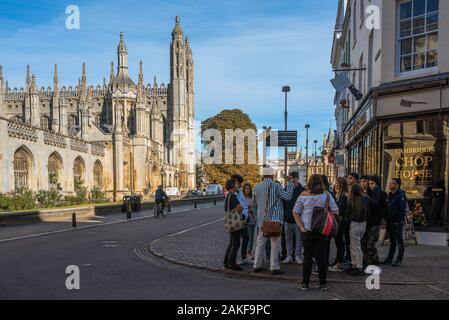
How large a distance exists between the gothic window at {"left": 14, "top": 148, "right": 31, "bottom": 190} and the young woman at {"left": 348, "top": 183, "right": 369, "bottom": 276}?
2747 centimetres

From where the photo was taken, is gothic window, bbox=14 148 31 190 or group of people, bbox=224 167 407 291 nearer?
group of people, bbox=224 167 407 291

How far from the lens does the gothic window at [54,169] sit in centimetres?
3484

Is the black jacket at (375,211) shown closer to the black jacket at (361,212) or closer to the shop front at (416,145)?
the black jacket at (361,212)

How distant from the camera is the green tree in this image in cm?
5816

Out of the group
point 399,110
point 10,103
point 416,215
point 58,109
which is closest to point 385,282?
point 416,215

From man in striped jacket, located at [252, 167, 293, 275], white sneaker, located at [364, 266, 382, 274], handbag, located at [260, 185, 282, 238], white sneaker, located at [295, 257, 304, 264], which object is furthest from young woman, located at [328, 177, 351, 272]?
handbag, located at [260, 185, 282, 238]

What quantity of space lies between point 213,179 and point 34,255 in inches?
1961

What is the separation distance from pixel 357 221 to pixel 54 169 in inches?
1291

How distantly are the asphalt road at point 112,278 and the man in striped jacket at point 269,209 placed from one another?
563 mm

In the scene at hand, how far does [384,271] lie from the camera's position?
8039 millimetres

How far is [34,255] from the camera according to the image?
34.9ft

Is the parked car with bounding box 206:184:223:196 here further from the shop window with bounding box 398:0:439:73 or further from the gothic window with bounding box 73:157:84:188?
the shop window with bounding box 398:0:439:73

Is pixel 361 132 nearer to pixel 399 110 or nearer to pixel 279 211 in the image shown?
pixel 399 110

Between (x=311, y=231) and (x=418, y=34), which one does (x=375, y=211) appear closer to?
(x=311, y=231)
